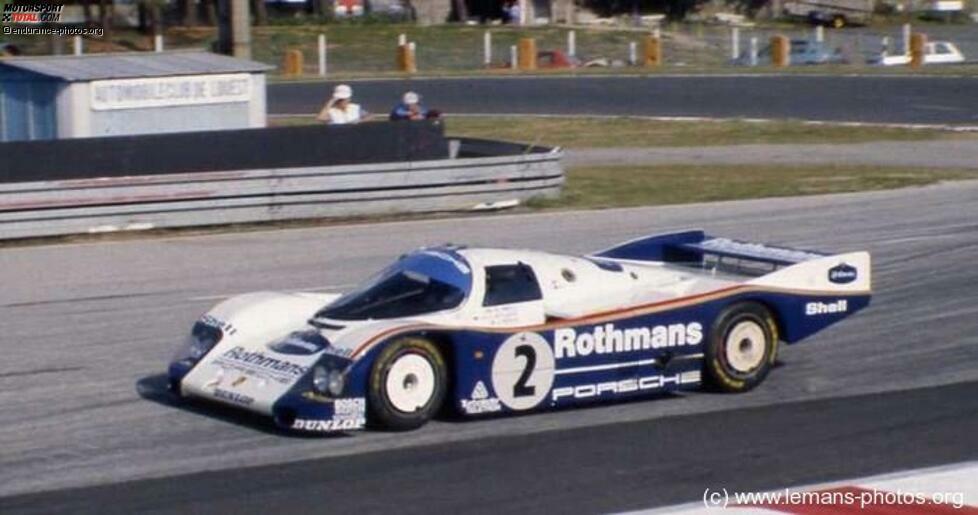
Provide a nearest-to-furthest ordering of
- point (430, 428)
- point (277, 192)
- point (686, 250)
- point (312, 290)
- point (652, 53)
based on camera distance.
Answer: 1. point (430, 428)
2. point (686, 250)
3. point (312, 290)
4. point (277, 192)
5. point (652, 53)

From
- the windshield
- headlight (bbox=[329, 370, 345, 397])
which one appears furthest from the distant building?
headlight (bbox=[329, 370, 345, 397])

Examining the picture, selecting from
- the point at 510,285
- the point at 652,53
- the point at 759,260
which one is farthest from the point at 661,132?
the point at 510,285

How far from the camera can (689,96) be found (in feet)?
120

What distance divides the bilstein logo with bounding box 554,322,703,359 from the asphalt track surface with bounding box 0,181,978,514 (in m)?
A: 0.37

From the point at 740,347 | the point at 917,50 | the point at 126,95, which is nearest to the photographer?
the point at 740,347

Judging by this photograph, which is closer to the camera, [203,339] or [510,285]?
[510,285]

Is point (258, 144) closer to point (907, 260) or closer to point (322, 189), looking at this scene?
point (322, 189)

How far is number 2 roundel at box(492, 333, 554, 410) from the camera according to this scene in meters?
9.70

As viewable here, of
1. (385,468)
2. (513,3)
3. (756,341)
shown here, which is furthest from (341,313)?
(513,3)

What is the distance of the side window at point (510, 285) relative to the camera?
9.82 metres

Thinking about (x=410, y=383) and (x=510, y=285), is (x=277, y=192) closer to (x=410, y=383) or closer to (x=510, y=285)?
(x=510, y=285)

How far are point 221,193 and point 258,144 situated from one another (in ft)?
2.95

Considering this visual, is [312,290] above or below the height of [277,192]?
below

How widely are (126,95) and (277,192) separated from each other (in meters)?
3.36
